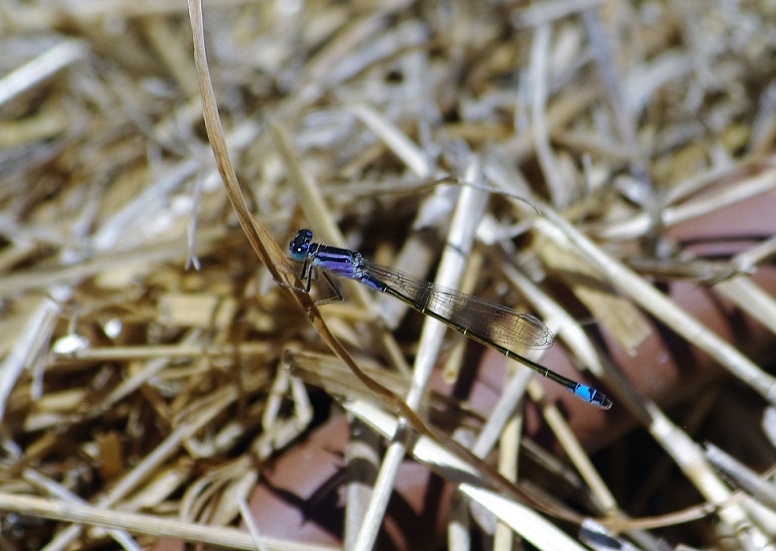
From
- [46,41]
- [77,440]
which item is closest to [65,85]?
[46,41]

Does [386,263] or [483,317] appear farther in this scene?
[386,263]

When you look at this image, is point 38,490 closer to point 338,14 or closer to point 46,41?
point 46,41

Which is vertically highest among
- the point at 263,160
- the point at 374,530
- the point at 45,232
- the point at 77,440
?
the point at 263,160

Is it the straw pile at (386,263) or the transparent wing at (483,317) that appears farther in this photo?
the transparent wing at (483,317)

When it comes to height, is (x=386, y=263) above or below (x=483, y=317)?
above

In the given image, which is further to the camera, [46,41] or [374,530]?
[46,41]
